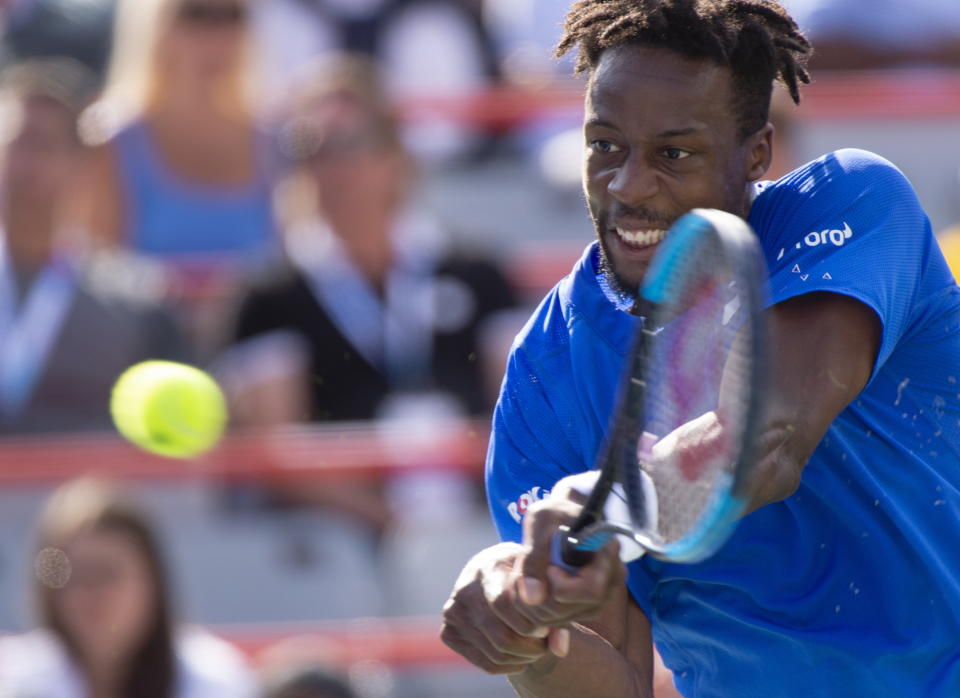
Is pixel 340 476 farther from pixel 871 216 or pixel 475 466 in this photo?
pixel 871 216

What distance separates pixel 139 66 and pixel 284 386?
150cm

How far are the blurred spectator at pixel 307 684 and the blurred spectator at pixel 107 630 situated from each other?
14cm

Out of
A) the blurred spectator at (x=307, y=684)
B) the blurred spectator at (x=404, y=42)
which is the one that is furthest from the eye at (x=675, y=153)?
the blurred spectator at (x=404, y=42)

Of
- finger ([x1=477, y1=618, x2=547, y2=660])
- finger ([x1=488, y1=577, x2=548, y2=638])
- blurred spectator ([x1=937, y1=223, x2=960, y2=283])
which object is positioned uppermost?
finger ([x1=488, y1=577, x2=548, y2=638])

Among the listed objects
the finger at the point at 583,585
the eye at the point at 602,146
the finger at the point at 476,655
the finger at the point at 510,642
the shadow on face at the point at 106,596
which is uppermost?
the eye at the point at 602,146

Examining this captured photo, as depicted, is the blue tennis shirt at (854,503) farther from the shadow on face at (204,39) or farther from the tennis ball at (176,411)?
the shadow on face at (204,39)

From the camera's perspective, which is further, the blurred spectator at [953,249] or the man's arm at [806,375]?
the blurred spectator at [953,249]

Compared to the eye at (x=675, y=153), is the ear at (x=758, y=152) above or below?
below

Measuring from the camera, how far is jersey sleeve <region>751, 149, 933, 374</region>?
2.39m

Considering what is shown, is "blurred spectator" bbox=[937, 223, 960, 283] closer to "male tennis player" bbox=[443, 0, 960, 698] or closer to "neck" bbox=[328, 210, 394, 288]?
"neck" bbox=[328, 210, 394, 288]

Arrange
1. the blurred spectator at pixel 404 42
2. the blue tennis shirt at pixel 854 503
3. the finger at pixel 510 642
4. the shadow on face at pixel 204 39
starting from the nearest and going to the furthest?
the finger at pixel 510 642 → the blue tennis shirt at pixel 854 503 → the shadow on face at pixel 204 39 → the blurred spectator at pixel 404 42

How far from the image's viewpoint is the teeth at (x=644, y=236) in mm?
2613

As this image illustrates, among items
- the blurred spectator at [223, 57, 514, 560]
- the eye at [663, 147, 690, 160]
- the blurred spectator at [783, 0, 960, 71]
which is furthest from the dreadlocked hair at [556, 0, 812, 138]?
the blurred spectator at [783, 0, 960, 71]

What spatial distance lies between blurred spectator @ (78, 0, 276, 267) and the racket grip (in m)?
3.98
